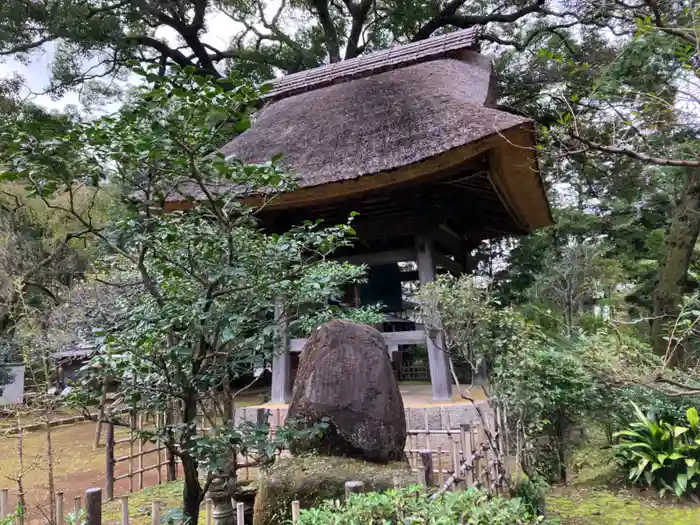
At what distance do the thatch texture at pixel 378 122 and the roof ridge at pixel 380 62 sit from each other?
268mm

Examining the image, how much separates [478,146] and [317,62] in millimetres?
11928

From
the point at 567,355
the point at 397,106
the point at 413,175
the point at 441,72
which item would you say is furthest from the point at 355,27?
the point at 567,355

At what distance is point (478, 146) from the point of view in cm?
460

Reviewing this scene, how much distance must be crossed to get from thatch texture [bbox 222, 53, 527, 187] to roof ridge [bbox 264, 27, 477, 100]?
268 millimetres

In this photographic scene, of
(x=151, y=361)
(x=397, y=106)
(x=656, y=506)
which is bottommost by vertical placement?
(x=656, y=506)

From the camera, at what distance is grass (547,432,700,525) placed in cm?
442

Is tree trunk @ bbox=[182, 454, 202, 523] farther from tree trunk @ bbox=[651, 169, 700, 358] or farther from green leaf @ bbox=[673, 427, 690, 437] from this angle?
tree trunk @ bbox=[651, 169, 700, 358]

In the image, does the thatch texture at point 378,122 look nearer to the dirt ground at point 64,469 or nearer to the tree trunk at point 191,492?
the tree trunk at point 191,492

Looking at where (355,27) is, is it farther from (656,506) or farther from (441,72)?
(656,506)

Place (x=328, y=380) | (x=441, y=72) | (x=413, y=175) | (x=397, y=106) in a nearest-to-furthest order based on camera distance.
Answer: (x=328, y=380) < (x=413, y=175) < (x=397, y=106) < (x=441, y=72)

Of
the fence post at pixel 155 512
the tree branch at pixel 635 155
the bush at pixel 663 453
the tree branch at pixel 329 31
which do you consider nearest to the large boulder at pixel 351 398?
the fence post at pixel 155 512

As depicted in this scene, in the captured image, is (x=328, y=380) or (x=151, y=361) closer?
(x=151, y=361)

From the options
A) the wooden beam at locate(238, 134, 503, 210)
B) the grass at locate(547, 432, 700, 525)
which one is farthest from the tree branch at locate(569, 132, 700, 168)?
the grass at locate(547, 432, 700, 525)

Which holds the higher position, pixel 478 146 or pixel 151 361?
pixel 478 146
